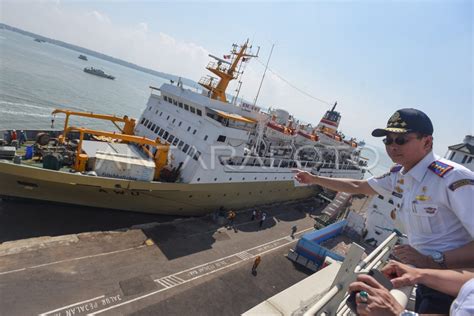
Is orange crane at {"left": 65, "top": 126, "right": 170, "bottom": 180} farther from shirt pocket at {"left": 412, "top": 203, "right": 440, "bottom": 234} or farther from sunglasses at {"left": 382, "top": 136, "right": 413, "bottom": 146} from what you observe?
shirt pocket at {"left": 412, "top": 203, "right": 440, "bottom": 234}

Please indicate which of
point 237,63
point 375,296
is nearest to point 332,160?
point 237,63

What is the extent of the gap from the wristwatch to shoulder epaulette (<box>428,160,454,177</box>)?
665 millimetres

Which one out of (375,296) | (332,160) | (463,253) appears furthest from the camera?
(332,160)

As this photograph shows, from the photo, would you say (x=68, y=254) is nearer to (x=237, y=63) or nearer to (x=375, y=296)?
(x=375, y=296)

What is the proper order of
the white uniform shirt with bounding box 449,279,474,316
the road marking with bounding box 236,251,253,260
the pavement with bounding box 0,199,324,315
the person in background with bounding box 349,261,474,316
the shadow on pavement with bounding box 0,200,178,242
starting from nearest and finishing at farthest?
the white uniform shirt with bounding box 449,279,474,316 → the person in background with bounding box 349,261,474,316 → the pavement with bounding box 0,199,324,315 → the shadow on pavement with bounding box 0,200,178,242 → the road marking with bounding box 236,251,253,260

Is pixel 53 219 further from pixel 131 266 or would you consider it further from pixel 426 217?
pixel 426 217

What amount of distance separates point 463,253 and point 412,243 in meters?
0.47

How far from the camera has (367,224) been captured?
19.8 metres

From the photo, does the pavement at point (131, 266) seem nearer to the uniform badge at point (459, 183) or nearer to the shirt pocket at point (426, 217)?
the shirt pocket at point (426, 217)

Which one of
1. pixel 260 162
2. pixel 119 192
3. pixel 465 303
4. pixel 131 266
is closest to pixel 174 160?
pixel 119 192

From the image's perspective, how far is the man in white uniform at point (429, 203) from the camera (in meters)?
2.14

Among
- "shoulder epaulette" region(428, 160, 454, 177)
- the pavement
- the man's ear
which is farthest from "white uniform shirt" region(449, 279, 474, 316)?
the pavement

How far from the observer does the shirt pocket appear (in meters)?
2.33

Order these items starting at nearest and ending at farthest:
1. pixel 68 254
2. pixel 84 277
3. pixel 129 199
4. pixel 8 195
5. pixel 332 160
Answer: pixel 84 277
pixel 68 254
pixel 8 195
pixel 129 199
pixel 332 160
